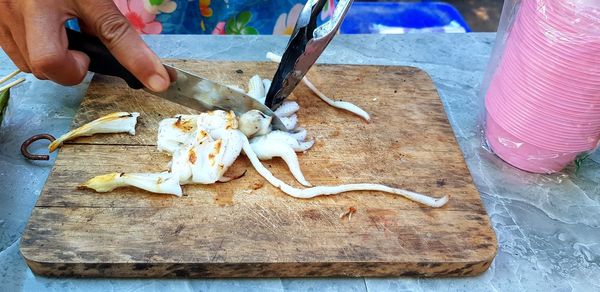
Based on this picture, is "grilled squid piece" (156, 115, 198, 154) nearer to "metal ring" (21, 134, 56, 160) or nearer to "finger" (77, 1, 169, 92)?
"finger" (77, 1, 169, 92)

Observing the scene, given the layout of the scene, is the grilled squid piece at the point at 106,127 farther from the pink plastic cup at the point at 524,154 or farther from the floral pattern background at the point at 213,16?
the pink plastic cup at the point at 524,154

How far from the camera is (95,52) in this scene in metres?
1.11

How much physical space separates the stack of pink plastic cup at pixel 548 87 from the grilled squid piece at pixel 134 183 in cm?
72

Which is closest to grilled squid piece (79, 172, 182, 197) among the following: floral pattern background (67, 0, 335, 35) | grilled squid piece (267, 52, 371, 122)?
grilled squid piece (267, 52, 371, 122)

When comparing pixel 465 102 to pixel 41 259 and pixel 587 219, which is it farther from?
pixel 41 259

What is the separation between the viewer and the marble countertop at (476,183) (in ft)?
3.29

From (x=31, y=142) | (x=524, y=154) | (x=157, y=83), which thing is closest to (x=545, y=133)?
(x=524, y=154)

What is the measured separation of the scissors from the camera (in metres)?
1.16

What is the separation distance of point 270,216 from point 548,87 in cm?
60

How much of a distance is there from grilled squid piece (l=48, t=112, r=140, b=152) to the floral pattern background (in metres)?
0.51

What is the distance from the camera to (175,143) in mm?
1150

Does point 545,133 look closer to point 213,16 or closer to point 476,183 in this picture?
point 476,183

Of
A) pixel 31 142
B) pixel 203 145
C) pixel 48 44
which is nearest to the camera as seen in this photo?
pixel 48 44

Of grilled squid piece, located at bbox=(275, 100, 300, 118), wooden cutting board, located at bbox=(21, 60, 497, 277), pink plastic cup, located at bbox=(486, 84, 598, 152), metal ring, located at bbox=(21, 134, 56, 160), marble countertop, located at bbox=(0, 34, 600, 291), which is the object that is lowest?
marble countertop, located at bbox=(0, 34, 600, 291)
